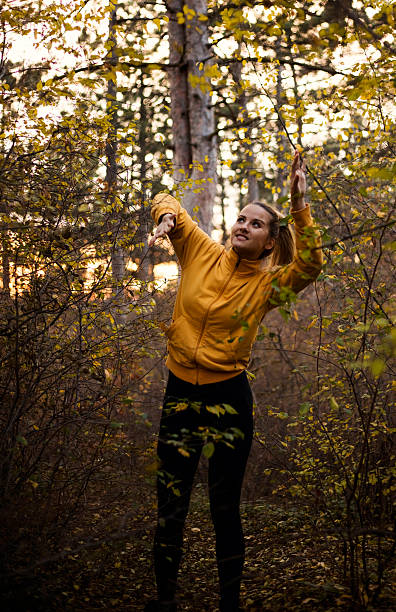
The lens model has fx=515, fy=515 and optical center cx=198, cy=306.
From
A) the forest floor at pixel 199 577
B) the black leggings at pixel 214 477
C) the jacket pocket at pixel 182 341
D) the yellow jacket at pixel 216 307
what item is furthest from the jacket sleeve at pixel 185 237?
the forest floor at pixel 199 577

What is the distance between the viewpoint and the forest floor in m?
2.49

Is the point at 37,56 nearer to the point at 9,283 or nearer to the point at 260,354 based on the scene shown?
the point at 9,283

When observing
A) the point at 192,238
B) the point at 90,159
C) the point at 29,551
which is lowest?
the point at 29,551

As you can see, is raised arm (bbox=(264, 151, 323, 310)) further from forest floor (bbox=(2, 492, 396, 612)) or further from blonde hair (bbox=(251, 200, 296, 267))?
forest floor (bbox=(2, 492, 396, 612))

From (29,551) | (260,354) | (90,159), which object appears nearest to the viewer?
(29,551)

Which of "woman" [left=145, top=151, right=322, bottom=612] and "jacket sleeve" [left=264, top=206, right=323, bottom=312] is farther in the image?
"woman" [left=145, top=151, right=322, bottom=612]

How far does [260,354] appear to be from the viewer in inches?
406

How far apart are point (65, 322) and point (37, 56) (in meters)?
1.95

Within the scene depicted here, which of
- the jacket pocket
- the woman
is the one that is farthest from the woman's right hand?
the jacket pocket

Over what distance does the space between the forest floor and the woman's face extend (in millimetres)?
1356

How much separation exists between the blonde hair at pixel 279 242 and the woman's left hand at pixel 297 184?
1.24 ft

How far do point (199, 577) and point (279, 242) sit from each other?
7.43ft

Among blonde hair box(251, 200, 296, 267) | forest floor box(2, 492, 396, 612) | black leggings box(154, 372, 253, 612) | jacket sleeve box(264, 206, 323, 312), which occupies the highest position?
blonde hair box(251, 200, 296, 267)

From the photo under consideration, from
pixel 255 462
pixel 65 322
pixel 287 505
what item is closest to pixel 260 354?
pixel 255 462
